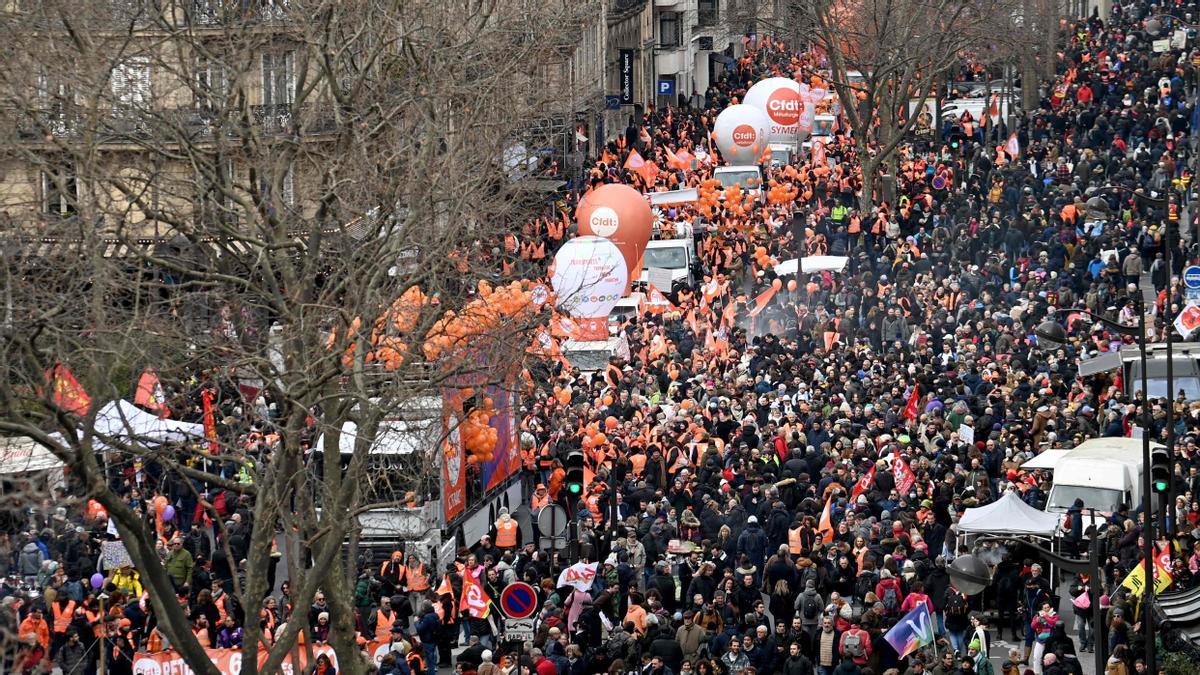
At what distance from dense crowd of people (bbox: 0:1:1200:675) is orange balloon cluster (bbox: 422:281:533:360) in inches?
74.6

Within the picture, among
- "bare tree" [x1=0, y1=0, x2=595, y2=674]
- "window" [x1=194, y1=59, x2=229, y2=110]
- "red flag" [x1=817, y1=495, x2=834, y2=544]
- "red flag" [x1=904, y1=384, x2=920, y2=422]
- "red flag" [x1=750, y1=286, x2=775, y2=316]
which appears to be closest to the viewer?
"bare tree" [x1=0, y1=0, x2=595, y2=674]

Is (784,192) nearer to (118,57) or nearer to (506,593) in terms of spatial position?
(506,593)

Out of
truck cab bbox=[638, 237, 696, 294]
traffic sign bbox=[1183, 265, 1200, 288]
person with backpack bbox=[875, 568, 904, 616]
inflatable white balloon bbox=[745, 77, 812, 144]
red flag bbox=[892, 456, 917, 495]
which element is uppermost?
inflatable white balloon bbox=[745, 77, 812, 144]

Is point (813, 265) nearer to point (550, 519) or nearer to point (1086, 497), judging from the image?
point (1086, 497)

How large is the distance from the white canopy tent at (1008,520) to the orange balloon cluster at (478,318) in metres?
5.35

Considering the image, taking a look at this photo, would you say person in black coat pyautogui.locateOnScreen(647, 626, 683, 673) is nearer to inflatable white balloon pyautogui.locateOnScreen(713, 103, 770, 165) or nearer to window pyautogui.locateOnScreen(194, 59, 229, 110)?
window pyautogui.locateOnScreen(194, 59, 229, 110)

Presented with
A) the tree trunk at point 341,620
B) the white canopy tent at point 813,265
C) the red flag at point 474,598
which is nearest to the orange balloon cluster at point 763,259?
the white canopy tent at point 813,265

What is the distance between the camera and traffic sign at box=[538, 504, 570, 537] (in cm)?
2578

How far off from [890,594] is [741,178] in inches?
1361

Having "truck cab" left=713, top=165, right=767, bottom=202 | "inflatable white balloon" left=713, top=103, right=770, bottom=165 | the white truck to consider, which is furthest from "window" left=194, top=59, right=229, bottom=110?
"inflatable white balloon" left=713, top=103, right=770, bottom=165

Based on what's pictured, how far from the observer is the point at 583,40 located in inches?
2608

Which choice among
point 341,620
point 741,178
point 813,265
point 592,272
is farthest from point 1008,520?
point 741,178

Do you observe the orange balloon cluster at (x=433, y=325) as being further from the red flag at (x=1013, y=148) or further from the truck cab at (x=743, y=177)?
the truck cab at (x=743, y=177)

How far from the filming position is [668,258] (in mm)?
46844
